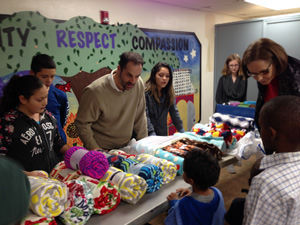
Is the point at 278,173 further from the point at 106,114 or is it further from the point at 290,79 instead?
the point at 106,114

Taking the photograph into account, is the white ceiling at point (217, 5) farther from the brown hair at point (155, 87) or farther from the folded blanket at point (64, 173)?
the folded blanket at point (64, 173)

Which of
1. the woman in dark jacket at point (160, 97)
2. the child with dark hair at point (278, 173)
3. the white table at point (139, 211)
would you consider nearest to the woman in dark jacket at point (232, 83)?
the woman in dark jacket at point (160, 97)

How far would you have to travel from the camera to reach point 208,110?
A: 18.1 ft

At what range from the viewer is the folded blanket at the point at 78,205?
3.53 ft

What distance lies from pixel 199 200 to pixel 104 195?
49cm

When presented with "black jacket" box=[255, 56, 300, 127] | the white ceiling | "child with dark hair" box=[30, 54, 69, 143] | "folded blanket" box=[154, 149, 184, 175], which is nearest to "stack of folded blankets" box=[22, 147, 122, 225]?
"folded blanket" box=[154, 149, 184, 175]

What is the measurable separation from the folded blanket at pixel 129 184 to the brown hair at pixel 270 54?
46.1 inches

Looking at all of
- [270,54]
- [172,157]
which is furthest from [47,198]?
[270,54]

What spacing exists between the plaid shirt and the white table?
1.47 ft

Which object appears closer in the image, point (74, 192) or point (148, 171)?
point (74, 192)

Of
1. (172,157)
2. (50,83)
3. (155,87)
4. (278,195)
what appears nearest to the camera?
(278,195)

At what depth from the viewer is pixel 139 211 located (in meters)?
1.20

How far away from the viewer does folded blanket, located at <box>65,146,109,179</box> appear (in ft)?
4.22

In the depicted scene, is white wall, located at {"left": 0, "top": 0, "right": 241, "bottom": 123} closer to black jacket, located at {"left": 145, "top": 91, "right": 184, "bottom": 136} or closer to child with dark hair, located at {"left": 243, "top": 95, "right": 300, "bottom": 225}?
black jacket, located at {"left": 145, "top": 91, "right": 184, "bottom": 136}
